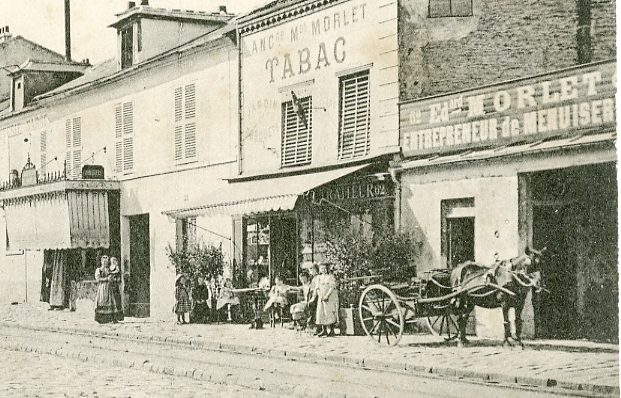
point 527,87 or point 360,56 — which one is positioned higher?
point 360,56

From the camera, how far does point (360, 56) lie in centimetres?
1655

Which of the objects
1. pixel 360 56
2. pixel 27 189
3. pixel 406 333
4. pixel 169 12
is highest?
pixel 169 12

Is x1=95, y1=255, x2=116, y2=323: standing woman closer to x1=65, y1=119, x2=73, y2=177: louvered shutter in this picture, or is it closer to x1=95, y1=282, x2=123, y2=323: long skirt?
x1=95, y1=282, x2=123, y2=323: long skirt

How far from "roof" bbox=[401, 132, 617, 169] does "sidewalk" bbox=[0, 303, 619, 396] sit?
8.56 feet

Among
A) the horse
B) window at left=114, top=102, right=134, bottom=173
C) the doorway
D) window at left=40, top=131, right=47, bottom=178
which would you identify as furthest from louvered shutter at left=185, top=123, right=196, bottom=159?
the horse

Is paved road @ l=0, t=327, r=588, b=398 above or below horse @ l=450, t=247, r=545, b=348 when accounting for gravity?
below

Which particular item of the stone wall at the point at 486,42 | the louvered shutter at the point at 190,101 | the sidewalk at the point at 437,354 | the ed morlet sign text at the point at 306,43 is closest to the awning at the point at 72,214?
the louvered shutter at the point at 190,101

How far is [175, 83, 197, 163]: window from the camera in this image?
68.3 ft

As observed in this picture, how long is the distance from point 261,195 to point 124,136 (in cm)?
721

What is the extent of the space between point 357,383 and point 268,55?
1047 centimetres

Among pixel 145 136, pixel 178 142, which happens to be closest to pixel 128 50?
pixel 145 136

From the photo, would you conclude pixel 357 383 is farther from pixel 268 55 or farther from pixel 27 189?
pixel 27 189

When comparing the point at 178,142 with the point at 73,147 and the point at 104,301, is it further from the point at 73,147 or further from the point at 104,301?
the point at 73,147

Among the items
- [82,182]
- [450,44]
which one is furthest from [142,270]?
[450,44]
